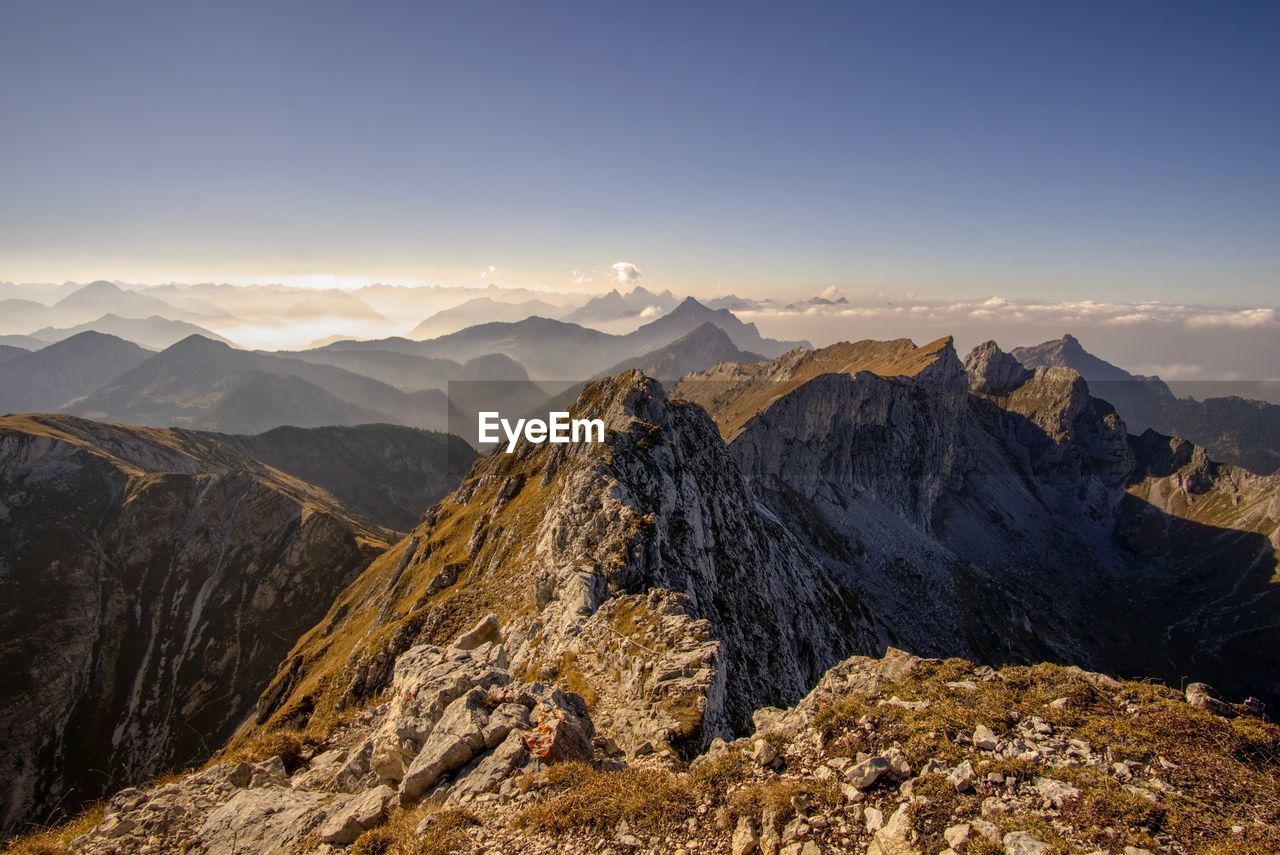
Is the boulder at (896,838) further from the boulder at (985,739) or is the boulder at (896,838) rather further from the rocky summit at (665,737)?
the boulder at (985,739)

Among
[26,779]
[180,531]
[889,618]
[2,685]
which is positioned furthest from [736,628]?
[180,531]

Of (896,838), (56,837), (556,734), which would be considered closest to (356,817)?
(556,734)

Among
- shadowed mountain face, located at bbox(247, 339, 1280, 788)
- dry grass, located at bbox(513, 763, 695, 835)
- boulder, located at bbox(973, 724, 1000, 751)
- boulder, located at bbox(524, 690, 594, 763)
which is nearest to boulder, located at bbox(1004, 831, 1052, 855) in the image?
boulder, located at bbox(973, 724, 1000, 751)

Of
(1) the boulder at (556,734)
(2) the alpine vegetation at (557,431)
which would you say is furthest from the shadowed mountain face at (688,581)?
(1) the boulder at (556,734)

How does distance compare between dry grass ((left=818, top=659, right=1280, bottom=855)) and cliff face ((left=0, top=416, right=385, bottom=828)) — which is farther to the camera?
cliff face ((left=0, top=416, right=385, bottom=828))

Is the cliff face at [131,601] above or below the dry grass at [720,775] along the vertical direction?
below

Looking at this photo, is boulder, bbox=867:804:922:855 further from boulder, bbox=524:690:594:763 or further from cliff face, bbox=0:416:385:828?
cliff face, bbox=0:416:385:828

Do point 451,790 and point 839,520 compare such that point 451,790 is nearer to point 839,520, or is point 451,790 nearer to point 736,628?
point 736,628
